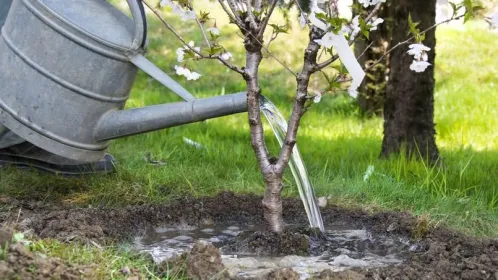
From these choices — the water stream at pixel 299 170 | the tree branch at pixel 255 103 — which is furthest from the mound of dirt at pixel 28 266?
the water stream at pixel 299 170

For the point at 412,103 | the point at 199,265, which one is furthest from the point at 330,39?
the point at 412,103

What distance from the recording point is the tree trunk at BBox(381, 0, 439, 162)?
14.9ft

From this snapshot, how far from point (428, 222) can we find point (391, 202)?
1.72 feet

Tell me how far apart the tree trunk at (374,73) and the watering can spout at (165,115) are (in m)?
2.98

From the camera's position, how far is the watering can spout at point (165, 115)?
10.4ft

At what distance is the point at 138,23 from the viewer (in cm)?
320

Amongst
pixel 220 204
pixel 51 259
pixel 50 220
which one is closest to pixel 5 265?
pixel 51 259

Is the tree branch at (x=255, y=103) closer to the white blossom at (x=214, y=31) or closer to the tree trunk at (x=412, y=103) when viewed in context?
the white blossom at (x=214, y=31)

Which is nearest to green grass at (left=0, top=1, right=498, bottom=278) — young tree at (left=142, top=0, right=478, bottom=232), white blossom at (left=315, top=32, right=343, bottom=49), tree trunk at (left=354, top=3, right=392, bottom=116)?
tree trunk at (left=354, top=3, right=392, bottom=116)

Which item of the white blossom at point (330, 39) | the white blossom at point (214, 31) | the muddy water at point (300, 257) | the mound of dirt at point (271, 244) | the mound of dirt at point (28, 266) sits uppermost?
the white blossom at point (214, 31)

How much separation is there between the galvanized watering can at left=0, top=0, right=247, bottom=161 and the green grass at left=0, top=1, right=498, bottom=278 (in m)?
0.49

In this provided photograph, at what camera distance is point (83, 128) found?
132 inches

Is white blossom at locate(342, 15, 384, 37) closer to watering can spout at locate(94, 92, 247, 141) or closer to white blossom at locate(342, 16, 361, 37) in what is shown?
white blossom at locate(342, 16, 361, 37)

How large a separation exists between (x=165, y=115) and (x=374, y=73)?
132 inches
